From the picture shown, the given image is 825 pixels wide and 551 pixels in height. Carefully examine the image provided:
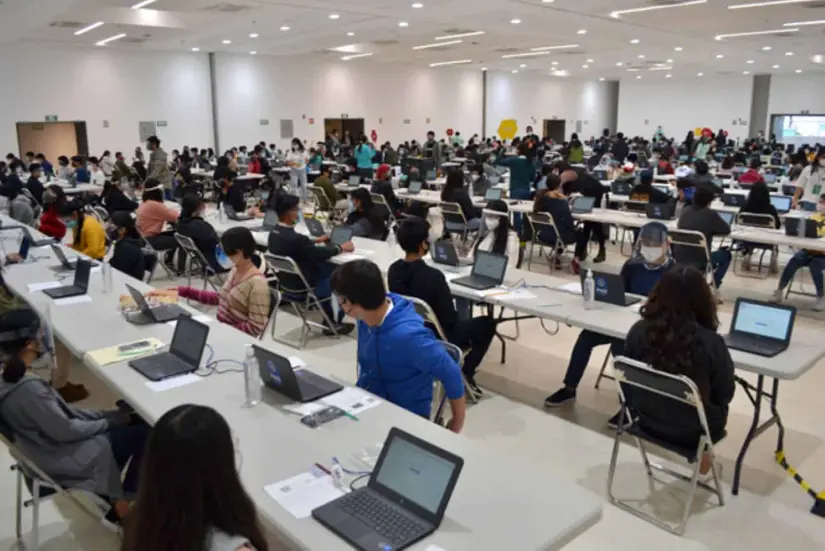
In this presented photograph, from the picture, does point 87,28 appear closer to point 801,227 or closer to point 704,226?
point 704,226

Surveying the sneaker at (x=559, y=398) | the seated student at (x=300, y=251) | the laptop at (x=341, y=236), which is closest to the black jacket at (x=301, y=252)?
the seated student at (x=300, y=251)

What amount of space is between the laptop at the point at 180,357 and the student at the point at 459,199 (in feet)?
19.5

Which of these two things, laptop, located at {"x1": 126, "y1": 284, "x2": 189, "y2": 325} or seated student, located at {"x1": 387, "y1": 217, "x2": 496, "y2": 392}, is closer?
laptop, located at {"x1": 126, "y1": 284, "x2": 189, "y2": 325}

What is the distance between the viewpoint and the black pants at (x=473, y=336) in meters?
4.42

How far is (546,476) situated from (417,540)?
1.78 ft

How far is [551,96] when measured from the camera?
96.2 ft

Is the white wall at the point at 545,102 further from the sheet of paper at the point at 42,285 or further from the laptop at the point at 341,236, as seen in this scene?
the sheet of paper at the point at 42,285

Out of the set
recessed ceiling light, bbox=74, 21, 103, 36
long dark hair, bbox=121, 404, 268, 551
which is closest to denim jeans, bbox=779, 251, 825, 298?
long dark hair, bbox=121, 404, 268, 551

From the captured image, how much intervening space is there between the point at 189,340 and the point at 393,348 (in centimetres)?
106

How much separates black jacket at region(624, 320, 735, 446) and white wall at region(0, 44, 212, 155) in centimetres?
1721

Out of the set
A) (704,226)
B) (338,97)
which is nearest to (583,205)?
(704,226)

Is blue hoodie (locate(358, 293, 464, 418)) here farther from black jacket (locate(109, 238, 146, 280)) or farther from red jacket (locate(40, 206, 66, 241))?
red jacket (locate(40, 206, 66, 241))

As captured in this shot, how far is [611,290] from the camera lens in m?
4.30

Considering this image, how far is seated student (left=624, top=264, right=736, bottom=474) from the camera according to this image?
305 centimetres
